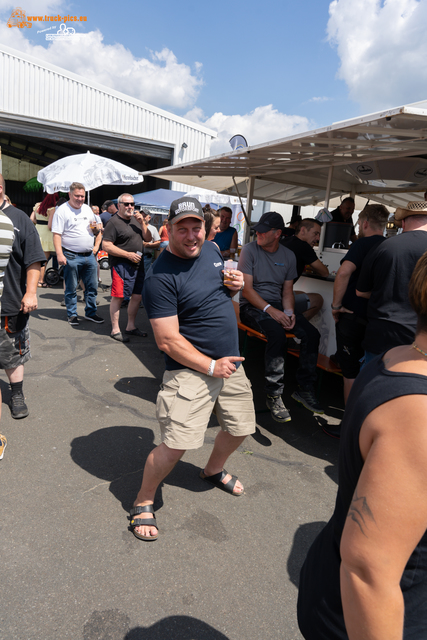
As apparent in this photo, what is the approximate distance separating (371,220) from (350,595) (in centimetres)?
351

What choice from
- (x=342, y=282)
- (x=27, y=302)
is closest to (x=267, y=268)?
(x=342, y=282)

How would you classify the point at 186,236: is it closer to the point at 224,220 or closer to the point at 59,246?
the point at 59,246

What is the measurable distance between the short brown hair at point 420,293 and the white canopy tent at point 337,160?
2475mm

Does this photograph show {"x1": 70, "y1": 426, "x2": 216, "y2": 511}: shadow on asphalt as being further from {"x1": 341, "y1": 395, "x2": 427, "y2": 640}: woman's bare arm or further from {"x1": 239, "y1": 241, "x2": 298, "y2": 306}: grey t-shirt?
{"x1": 341, "y1": 395, "x2": 427, "y2": 640}: woman's bare arm

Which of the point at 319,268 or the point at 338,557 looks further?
the point at 319,268

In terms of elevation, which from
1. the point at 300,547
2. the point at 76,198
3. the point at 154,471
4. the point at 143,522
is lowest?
the point at 300,547

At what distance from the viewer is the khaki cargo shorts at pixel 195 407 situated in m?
2.43

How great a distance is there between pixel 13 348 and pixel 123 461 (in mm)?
1353

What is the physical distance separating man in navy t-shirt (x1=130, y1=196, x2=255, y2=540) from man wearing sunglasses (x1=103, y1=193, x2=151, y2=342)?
374 centimetres

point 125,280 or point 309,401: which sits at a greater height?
point 125,280

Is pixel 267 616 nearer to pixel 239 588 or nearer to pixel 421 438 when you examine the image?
pixel 239 588

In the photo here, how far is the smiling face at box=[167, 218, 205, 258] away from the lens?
2.48 metres

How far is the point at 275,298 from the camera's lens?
4359mm

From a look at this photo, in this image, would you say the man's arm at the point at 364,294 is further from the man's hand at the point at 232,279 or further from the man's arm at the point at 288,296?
the man's hand at the point at 232,279
